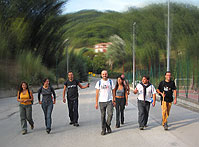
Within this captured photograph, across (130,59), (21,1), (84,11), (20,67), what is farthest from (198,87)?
(84,11)

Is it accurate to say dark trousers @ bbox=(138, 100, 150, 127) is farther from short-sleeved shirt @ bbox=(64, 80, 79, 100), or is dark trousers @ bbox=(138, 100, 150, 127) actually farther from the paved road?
short-sleeved shirt @ bbox=(64, 80, 79, 100)

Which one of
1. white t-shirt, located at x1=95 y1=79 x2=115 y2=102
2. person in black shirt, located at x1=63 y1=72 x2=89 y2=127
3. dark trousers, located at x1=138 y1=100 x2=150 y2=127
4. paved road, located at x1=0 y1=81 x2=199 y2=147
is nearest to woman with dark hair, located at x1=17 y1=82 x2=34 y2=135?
paved road, located at x1=0 y1=81 x2=199 y2=147

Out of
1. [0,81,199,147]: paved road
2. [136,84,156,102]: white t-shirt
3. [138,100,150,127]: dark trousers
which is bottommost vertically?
[0,81,199,147]: paved road

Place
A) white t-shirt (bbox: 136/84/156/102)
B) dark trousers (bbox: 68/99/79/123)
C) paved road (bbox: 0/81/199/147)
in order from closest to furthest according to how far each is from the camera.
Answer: paved road (bbox: 0/81/199/147)
white t-shirt (bbox: 136/84/156/102)
dark trousers (bbox: 68/99/79/123)

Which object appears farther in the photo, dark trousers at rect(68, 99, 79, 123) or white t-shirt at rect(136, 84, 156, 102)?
dark trousers at rect(68, 99, 79, 123)

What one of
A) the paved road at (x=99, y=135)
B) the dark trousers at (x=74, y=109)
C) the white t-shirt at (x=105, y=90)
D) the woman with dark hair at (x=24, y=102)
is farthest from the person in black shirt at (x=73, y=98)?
the white t-shirt at (x=105, y=90)

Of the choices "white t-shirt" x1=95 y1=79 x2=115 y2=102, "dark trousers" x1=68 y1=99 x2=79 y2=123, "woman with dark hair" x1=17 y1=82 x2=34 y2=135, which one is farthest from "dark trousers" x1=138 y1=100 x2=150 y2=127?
"woman with dark hair" x1=17 y1=82 x2=34 y2=135

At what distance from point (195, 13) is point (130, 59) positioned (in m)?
34.3

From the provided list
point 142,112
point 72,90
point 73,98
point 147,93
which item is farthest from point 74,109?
point 147,93

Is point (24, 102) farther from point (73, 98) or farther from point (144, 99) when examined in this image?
point (144, 99)

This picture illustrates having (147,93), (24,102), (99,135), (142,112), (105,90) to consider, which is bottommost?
(99,135)

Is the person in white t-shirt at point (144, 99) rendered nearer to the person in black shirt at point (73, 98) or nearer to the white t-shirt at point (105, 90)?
the white t-shirt at point (105, 90)

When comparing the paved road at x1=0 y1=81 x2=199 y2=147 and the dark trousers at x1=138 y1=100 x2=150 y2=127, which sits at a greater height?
the dark trousers at x1=138 y1=100 x2=150 y2=127

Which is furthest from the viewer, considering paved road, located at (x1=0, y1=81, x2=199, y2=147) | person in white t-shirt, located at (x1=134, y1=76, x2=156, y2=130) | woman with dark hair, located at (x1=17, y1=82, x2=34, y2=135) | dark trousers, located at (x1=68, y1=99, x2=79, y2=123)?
dark trousers, located at (x1=68, y1=99, x2=79, y2=123)
